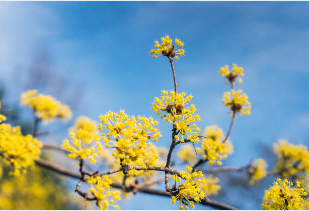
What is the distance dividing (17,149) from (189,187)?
1662 mm

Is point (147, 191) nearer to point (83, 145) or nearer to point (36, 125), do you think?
point (83, 145)

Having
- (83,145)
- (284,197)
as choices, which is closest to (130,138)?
(83,145)

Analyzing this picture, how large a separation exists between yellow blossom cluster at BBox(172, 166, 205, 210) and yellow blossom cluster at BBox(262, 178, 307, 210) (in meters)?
0.94

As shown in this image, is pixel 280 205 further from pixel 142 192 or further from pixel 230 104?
pixel 142 192

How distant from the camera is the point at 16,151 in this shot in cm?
207

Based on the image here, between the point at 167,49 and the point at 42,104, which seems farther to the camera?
the point at 42,104

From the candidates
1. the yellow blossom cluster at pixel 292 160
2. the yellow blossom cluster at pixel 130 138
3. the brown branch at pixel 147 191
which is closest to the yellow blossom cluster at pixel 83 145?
the yellow blossom cluster at pixel 130 138

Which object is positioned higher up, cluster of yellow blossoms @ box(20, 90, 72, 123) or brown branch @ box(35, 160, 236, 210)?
cluster of yellow blossoms @ box(20, 90, 72, 123)

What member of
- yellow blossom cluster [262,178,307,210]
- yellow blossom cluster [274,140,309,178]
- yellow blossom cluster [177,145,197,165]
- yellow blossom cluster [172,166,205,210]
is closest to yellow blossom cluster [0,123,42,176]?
yellow blossom cluster [172,166,205,210]

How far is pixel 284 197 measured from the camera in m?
2.32

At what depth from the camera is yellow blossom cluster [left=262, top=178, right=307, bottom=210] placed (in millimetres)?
2273

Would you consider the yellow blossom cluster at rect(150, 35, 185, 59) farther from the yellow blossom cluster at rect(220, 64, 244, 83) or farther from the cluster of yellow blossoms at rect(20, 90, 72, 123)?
the cluster of yellow blossoms at rect(20, 90, 72, 123)

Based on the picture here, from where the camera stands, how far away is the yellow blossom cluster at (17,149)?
2.01m

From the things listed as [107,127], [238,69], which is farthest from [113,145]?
[238,69]
